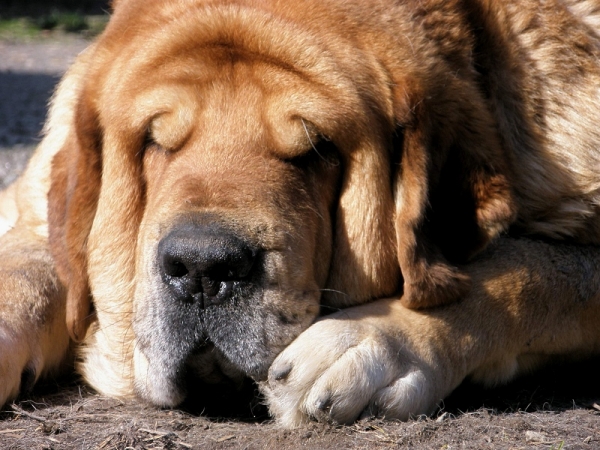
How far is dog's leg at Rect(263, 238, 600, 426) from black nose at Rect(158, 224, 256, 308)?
0.95 feet

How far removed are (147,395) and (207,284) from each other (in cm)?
58

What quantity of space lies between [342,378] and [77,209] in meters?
1.16

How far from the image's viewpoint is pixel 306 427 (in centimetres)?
266

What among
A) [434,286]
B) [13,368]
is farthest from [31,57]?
[434,286]

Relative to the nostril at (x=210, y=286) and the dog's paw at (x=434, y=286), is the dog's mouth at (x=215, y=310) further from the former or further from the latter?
the dog's paw at (x=434, y=286)

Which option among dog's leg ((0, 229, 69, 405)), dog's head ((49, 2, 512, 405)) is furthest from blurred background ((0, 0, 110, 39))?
dog's head ((49, 2, 512, 405))

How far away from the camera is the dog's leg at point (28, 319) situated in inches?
120

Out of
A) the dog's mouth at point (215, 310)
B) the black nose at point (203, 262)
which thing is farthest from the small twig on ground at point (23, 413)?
the black nose at point (203, 262)

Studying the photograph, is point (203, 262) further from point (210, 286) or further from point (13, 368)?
point (13, 368)

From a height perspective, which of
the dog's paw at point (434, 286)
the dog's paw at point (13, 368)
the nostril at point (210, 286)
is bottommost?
the dog's paw at point (13, 368)

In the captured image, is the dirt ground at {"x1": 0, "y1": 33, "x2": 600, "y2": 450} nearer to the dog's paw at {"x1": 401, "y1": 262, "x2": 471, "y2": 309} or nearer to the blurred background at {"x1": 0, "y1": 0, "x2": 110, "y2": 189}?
the dog's paw at {"x1": 401, "y1": 262, "x2": 471, "y2": 309}

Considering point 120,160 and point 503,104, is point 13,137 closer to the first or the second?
point 120,160

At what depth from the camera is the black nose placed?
99.2 inches

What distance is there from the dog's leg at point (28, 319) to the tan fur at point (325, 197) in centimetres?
1
